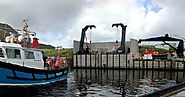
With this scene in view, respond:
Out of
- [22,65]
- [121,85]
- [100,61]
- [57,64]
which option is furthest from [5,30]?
[100,61]

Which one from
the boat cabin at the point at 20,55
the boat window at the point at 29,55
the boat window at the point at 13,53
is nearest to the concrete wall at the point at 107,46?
the boat cabin at the point at 20,55

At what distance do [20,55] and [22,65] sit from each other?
0.92 m

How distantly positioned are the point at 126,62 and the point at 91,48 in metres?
17.0

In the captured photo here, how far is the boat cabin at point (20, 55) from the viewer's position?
24267 millimetres

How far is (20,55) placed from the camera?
2586cm

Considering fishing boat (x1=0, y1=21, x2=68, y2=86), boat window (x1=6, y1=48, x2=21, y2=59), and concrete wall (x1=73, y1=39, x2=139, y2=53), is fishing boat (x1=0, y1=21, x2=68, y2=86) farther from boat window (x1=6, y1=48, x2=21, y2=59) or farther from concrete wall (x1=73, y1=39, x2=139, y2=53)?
concrete wall (x1=73, y1=39, x2=139, y2=53)

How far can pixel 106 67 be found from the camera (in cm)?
7394

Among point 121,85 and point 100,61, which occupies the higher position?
point 100,61

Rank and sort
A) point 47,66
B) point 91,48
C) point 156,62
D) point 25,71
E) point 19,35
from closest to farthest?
point 25,71 < point 19,35 < point 47,66 < point 156,62 < point 91,48

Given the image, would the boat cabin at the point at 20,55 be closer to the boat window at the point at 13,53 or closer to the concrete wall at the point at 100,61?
the boat window at the point at 13,53

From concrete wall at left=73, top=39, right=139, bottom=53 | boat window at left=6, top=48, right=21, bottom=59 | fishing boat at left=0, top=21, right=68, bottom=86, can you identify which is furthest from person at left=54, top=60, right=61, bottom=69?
concrete wall at left=73, top=39, right=139, bottom=53

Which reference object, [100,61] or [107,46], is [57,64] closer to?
[100,61]

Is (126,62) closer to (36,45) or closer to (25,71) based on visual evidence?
(36,45)

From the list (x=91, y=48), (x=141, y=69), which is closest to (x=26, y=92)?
(x=141, y=69)
